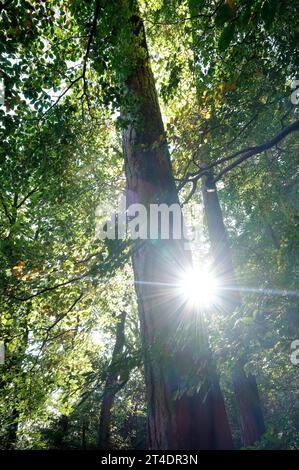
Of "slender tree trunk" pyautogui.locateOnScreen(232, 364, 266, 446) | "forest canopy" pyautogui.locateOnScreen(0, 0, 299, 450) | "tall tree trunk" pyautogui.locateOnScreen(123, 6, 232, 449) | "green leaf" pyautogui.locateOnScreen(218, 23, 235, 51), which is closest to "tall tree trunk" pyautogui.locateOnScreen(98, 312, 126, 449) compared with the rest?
"forest canopy" pyautogui.locateOnScreen(0, 0, 299, 450)

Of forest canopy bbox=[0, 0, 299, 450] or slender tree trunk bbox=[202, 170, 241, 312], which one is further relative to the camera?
slender tree trunk bbox=[202, 170, 241, 312]

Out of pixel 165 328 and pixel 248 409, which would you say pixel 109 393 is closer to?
pixel 165 328

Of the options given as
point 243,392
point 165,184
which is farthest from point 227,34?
point 243,392

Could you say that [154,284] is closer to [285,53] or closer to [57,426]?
[285,53]

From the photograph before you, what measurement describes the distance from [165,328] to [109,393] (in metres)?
0.78

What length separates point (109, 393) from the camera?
2902 millimetres

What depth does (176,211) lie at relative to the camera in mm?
3545

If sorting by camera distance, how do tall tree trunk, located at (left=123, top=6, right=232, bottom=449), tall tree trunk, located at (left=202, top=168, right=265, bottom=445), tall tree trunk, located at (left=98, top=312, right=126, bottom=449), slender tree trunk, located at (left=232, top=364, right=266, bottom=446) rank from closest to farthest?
tall tree trunk, located at (left=123, top=6, right=232, bottom=449) < tall tree trunk, located at (left=98, top=312, right=126, bottom=449) < tall tree trunk, located at (left=202, top=168, right=265, bottom=445) < slender tree trunk, located at (left=232, top=364, right=266, bottom=446)

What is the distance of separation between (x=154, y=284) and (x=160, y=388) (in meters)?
0.95

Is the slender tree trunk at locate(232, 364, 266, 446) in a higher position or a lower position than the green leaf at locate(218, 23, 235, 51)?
lower

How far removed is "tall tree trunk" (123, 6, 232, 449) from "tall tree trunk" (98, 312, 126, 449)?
0.96 feet

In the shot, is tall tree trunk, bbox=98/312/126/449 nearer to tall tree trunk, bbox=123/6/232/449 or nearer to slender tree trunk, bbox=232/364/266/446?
tall tree trunk, bbox=123/6/232/449

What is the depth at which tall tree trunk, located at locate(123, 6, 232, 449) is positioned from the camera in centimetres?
260

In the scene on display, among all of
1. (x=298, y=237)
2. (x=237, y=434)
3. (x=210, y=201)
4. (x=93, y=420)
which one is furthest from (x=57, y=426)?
(x=298, y=237)
